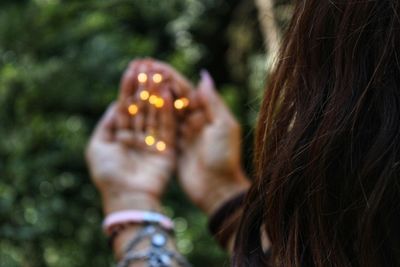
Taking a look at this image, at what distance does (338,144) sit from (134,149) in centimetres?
82

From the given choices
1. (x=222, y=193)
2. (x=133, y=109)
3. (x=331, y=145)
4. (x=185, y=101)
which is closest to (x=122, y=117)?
(x=133, y=109)

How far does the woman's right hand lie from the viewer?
162 cm

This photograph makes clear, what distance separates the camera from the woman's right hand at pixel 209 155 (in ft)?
5.32

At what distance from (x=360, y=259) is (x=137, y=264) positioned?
65 cm

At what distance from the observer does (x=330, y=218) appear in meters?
0.85

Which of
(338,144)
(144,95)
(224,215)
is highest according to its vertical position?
(338,144)

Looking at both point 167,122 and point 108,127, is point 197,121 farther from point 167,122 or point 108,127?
point 108,127

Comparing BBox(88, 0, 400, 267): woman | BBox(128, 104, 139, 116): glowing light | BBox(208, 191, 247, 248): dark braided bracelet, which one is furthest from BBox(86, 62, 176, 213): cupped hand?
→ BBox(88, 0, 400, 267): woman

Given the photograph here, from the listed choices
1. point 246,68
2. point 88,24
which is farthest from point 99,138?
point 246,68

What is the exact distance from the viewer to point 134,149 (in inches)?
63.5

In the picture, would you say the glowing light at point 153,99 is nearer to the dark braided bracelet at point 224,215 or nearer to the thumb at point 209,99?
the thumb at point 209,99

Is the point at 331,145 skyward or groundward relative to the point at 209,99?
skyward

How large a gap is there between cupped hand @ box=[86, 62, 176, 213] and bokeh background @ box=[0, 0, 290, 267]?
0.63ft

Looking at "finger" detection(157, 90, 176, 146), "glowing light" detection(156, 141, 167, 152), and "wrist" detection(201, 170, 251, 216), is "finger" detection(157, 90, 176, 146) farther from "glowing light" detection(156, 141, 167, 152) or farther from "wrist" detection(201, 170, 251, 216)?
"wrist" detection(201, 170, 251, 216)
